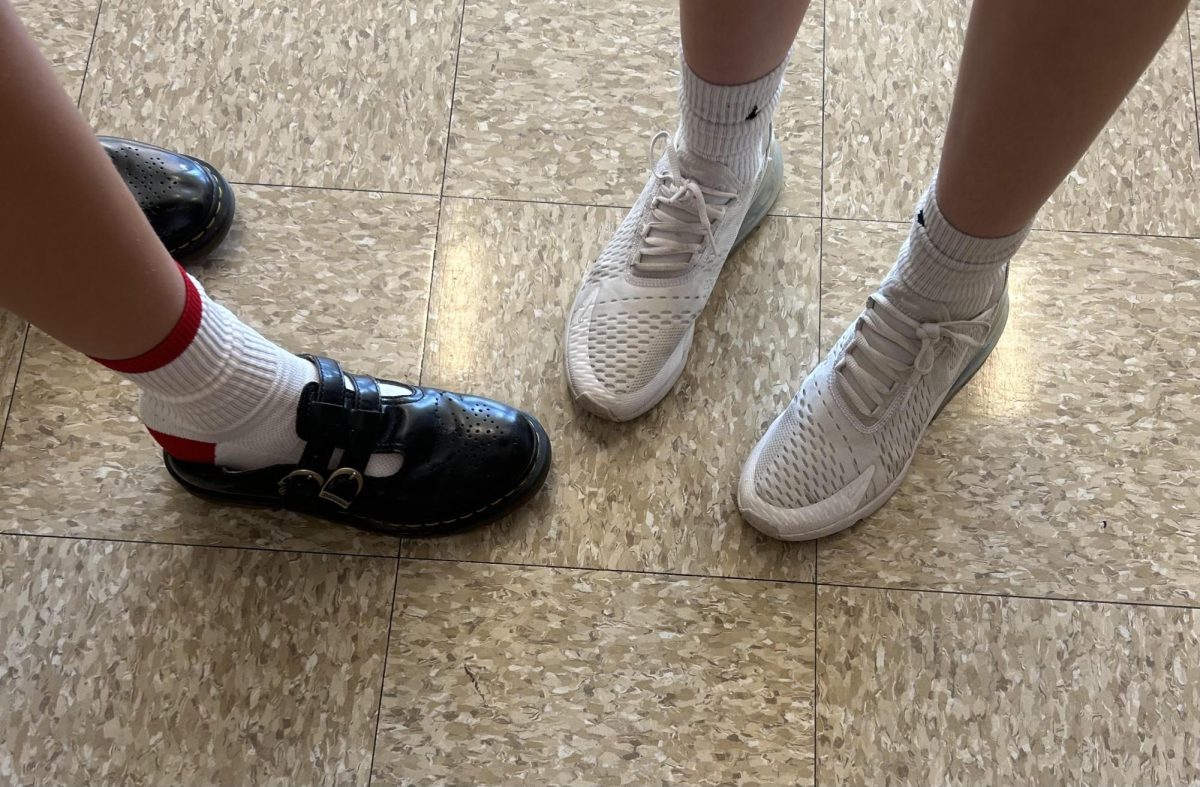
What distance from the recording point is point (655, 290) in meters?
0.92

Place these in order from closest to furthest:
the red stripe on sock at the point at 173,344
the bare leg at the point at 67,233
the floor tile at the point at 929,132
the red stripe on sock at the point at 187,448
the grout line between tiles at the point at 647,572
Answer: the bare leg at the point at 67,233, the red stripe on sock at the point at 173,344, the red stripe on sock at the point at 187,448, the grout line between tiles at the point at 647,572, the floor tile at the point at 929,132

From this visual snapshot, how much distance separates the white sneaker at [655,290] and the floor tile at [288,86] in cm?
27

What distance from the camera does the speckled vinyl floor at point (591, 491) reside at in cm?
84

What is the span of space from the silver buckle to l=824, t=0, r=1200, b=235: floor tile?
24.8 inches

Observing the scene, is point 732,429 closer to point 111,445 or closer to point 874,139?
point 874,139

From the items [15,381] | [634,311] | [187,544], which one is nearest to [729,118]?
[634,311]

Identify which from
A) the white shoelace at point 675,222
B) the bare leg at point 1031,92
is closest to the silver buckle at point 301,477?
the white shoelace at point 675,222

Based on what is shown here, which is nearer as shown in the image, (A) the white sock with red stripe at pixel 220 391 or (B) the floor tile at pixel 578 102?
(A) the white sock with red stripe at pixel 220 391

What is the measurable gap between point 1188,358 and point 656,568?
621mm

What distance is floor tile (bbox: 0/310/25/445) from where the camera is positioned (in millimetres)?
944

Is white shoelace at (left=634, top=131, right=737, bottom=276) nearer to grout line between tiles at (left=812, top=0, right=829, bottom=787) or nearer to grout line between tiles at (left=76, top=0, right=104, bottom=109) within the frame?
grout line between tiles at (left=812, top=0, right=829, bottom=787)

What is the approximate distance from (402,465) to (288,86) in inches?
21.2

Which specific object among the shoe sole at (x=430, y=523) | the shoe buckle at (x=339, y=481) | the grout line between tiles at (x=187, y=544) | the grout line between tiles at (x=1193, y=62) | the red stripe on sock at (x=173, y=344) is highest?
the grout line between tiles at (x=1193, y=62)

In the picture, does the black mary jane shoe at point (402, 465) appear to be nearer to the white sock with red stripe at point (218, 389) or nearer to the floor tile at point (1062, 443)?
the white sock with red stripe at point (218, 389)
